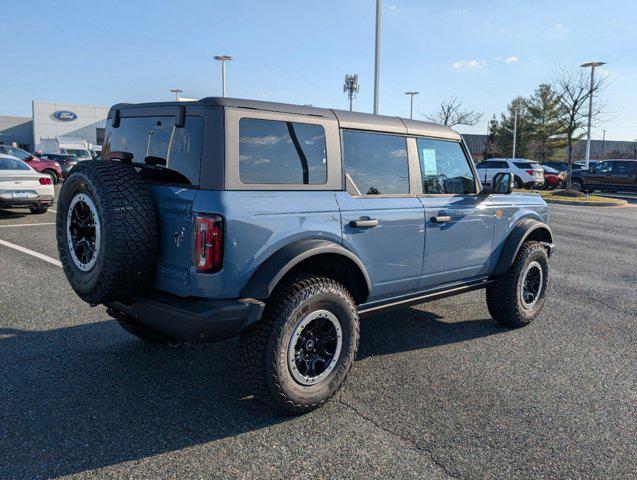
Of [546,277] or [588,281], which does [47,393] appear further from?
[588,281]

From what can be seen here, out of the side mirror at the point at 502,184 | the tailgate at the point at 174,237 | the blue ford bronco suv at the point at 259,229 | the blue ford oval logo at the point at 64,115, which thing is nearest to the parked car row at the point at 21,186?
the blue ford bronco suv at the point at 259,229

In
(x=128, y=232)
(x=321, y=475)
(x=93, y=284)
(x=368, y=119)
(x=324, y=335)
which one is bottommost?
(x=321, y=475)

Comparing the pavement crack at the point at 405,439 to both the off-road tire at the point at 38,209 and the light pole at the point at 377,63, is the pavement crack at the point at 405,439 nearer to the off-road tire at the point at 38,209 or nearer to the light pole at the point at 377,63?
the off-road tire at the point at 38,209

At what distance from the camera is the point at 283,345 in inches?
126

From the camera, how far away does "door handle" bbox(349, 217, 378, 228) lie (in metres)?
3.61

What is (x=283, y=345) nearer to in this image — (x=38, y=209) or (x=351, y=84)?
(x=38, y=209)

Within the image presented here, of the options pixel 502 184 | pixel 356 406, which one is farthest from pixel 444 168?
Answer: pixel 356 406

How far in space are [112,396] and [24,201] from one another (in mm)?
10126

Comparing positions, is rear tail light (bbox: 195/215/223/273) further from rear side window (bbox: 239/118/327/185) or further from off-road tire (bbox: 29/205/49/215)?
off-road tire (bbox: 29/205/49/215)

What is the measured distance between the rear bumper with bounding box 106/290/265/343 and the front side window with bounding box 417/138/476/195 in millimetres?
1942

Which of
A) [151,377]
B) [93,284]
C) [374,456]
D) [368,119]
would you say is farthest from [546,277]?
[93,284]

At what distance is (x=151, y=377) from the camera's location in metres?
3.85

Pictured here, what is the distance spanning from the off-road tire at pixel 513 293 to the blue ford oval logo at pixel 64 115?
5960 cm

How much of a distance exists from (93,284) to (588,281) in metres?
6.53
